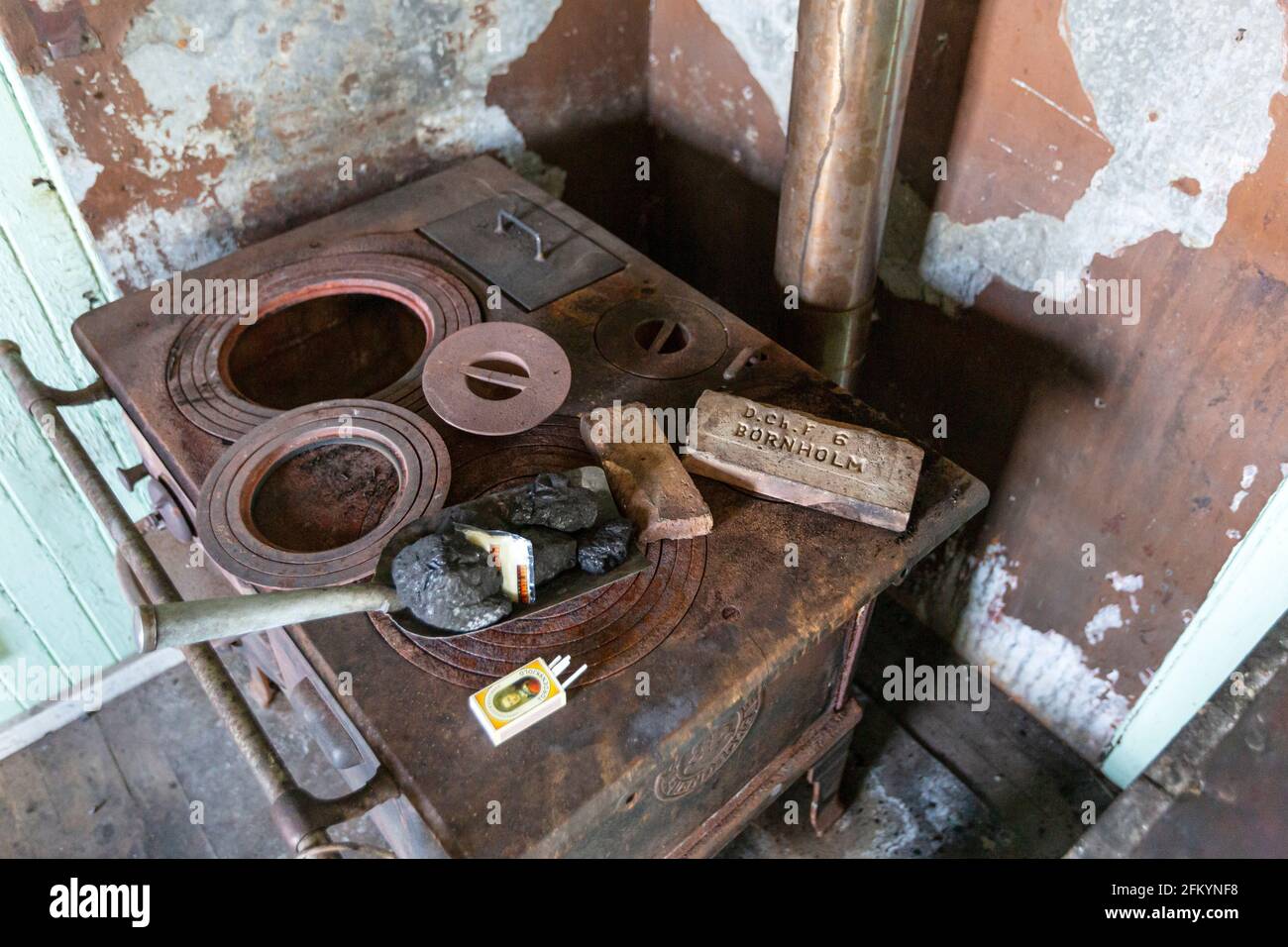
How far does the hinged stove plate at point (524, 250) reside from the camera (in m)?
2.40

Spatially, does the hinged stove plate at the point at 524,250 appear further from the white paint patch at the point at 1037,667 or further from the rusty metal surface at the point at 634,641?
the white paint patch at the point at 1037,667

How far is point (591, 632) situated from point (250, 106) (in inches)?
67.0

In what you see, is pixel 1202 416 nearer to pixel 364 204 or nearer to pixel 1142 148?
pixel 1142 148

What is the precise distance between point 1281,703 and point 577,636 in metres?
1.45

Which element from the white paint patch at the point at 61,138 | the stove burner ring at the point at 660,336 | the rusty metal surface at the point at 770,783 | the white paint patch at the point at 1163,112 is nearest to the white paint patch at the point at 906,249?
the white paint patch at the point at 1163,112

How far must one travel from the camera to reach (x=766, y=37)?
106 inches

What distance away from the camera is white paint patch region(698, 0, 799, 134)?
8.64 feet

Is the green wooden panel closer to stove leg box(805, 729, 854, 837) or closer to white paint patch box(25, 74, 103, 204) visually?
white paint patch box(25, 74, 103, 204)

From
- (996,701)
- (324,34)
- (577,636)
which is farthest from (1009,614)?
(324,34)

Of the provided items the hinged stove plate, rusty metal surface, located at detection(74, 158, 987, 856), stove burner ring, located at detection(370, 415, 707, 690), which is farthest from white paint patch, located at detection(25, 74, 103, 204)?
stove burner ring, located at detection(370, 415, 707, 690)

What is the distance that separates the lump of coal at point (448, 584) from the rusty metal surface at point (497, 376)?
40 cm

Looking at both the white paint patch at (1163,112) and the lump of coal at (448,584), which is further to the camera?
the white paint patch at (1163,112)

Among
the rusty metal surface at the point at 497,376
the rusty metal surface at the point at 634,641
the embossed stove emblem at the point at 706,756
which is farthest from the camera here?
the rusty metal surface at the point at 497,376

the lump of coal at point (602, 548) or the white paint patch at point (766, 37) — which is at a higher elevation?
the white paint patch at point (766, 37)
